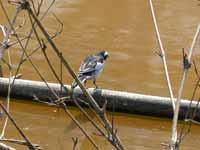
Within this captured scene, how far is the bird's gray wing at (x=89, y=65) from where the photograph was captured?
7.52 m

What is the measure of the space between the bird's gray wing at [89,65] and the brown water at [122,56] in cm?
35

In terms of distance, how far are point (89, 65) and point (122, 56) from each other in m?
1.32

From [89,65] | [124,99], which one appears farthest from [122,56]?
[124,99]

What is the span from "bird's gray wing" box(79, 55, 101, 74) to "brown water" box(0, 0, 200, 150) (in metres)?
0.35

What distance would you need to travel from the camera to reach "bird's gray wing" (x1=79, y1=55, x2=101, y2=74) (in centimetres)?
752

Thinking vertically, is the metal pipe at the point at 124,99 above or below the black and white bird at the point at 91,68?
below

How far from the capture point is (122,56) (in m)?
8.86

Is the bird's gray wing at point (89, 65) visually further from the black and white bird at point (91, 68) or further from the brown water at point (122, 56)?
the brown water at point (122, 56)

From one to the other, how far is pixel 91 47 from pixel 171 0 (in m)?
3.20

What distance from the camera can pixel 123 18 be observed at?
427 inches

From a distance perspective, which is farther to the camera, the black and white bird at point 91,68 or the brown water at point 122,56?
the black and white bird at point 91,68

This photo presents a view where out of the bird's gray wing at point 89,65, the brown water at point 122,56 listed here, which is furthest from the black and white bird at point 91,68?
the brown water at point 122,56

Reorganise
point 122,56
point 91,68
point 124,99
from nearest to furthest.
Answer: point 124,99
point 91,68
point 122,56

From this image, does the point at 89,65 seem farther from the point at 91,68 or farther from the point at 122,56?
the point at 122,56
